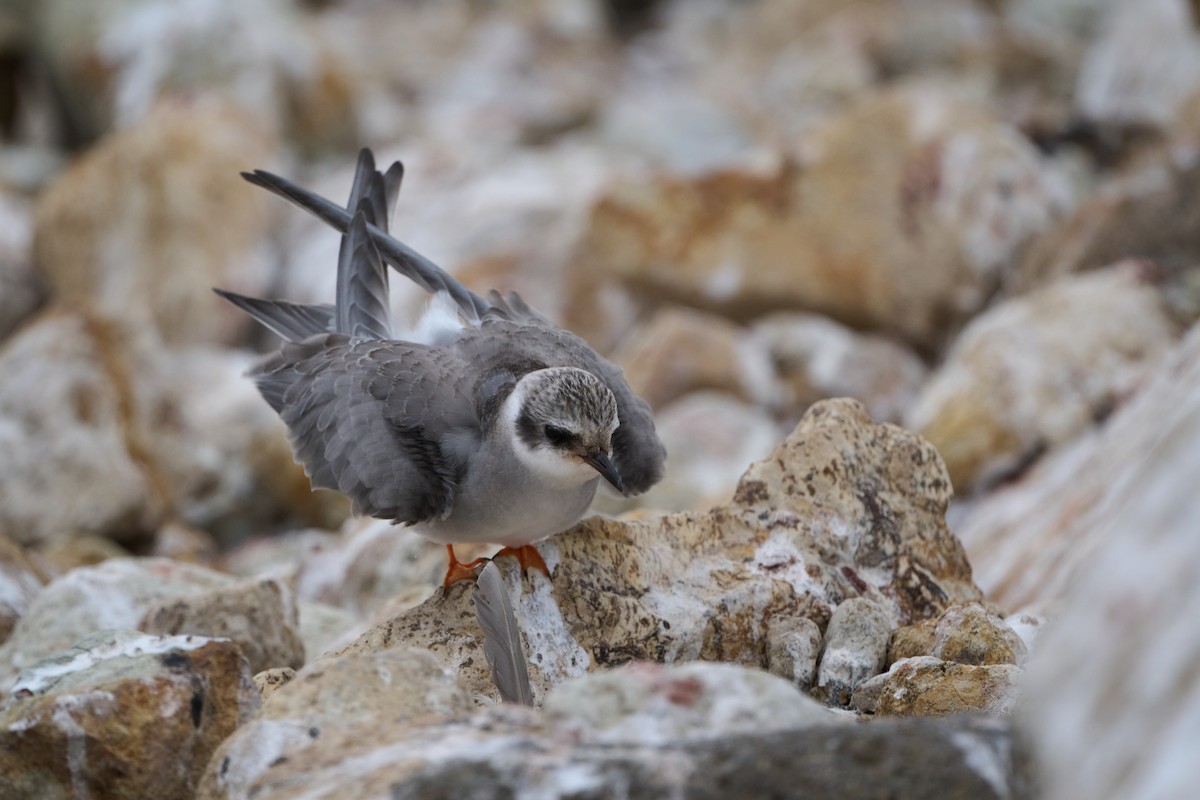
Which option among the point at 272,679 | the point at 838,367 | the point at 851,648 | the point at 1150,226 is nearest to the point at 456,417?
the point at 272,679

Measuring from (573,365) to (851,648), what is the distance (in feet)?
5.22

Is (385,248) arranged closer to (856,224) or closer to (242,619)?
(242,619)

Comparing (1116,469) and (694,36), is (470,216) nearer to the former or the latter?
(1116,469)

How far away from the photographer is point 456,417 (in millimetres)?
5445

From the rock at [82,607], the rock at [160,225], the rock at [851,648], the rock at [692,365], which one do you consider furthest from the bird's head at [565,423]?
the rock at [160,225]

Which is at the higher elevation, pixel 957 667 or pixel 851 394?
pixel 851 394

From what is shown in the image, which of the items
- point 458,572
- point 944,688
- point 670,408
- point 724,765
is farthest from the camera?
point 670,408

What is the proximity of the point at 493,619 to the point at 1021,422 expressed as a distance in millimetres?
5205

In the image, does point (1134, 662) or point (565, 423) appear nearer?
point (1134, 662)

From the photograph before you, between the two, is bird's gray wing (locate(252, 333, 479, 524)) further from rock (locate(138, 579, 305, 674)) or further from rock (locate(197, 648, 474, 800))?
rock (locate(197, 648, 474, 800))

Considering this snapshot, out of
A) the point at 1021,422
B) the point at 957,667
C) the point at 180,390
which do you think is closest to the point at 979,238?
the point at 1021,422

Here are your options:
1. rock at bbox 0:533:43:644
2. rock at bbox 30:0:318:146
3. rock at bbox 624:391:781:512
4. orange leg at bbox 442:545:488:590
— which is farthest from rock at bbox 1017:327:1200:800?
rock at bbox 30:0:318:146

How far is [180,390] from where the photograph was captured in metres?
11.3

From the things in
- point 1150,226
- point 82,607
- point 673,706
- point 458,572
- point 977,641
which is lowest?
point 673,706
